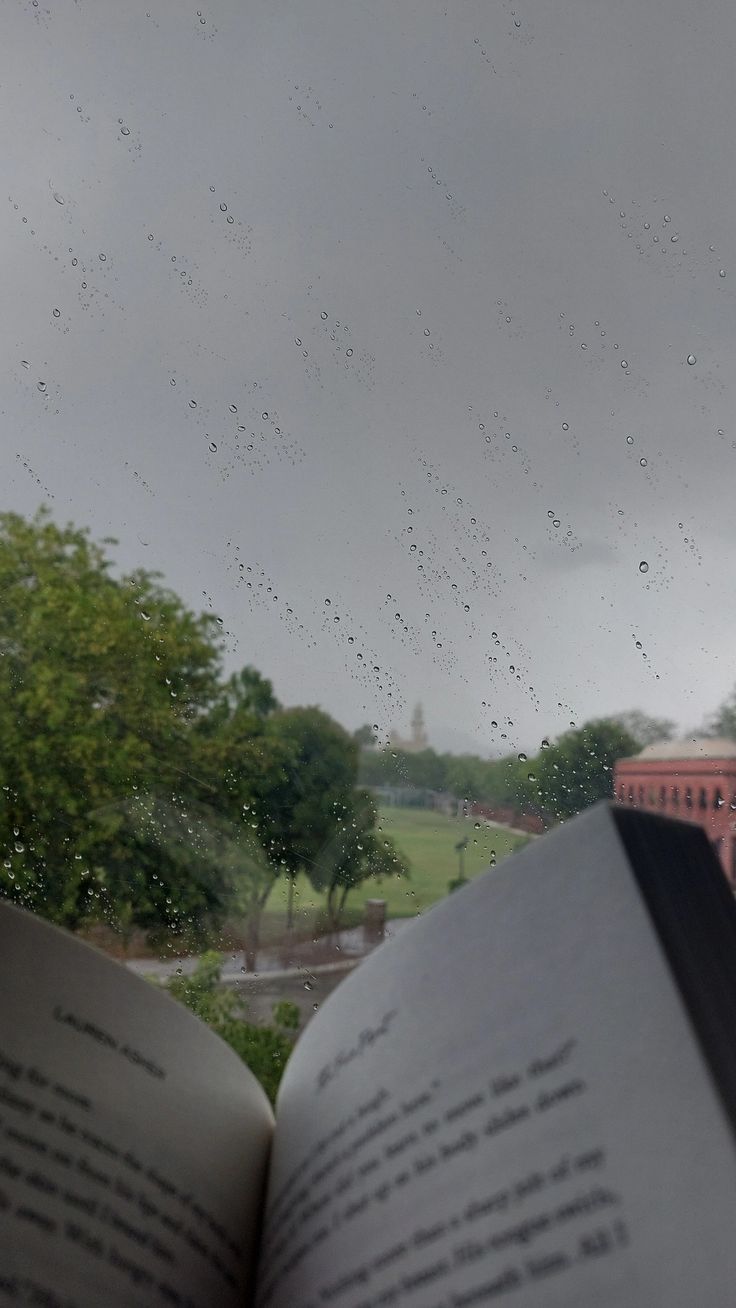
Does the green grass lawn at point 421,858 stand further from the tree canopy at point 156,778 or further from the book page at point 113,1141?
the book page at point 113,1141

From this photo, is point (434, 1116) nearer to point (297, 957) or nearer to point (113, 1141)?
point (113, 1141)

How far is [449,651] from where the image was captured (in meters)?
0.85

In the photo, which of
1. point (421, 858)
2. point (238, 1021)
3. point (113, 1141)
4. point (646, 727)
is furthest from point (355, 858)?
point (113, 1141)

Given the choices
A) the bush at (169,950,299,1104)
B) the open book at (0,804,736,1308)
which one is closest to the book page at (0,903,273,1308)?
the open book at (0,804,736,1308)

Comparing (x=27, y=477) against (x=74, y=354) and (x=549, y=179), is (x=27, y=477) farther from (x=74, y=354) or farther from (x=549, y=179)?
(x=549, y=179)

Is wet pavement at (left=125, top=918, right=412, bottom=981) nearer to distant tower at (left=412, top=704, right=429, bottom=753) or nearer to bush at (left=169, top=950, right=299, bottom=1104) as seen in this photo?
bush at (left=169, top=950, right=299, bottom=1104)

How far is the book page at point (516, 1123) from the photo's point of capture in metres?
0.22

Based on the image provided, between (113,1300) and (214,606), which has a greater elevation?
(214,606)

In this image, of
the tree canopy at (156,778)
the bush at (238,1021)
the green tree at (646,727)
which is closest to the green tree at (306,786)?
the tree canopy at (156,778)

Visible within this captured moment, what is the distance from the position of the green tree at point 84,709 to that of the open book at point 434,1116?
59 centimetres

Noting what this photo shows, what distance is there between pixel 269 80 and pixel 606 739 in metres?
0.66

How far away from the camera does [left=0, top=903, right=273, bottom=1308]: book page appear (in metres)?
0.29

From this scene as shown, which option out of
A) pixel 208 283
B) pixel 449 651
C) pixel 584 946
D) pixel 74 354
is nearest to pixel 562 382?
pixel 449 651

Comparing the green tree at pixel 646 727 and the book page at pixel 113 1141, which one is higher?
the green tree at pixel 646 727
